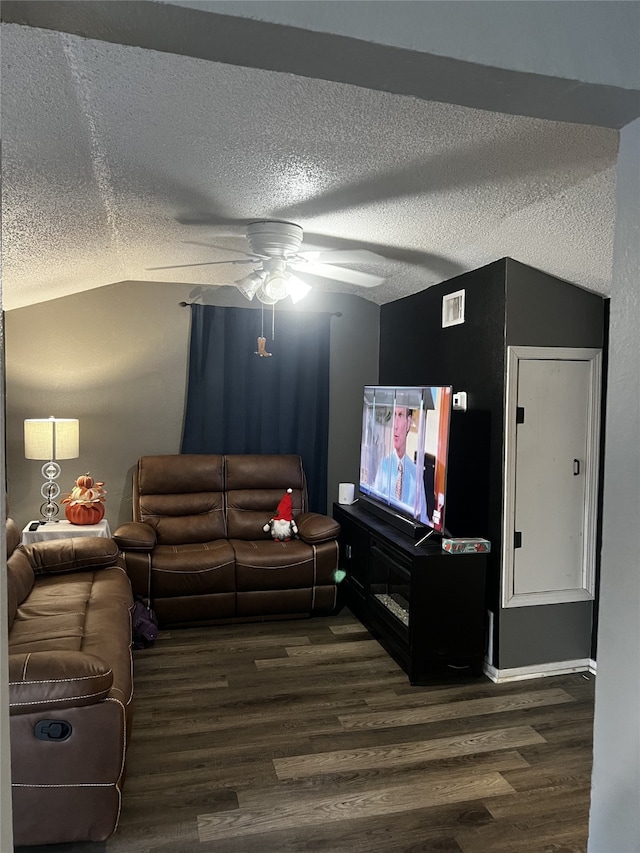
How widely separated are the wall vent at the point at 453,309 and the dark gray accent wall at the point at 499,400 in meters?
0.04

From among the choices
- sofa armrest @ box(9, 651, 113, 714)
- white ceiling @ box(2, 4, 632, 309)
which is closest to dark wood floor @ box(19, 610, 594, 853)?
sofa armrest @ box(9, 651, 113, 714)

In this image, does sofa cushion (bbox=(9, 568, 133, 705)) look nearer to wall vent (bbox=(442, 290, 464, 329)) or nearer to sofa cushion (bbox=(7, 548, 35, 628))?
sofa cushion (bbox=(7, 548, 35, 628))

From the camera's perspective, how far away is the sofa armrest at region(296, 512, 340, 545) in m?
4.60

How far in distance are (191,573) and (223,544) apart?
15.2 inches

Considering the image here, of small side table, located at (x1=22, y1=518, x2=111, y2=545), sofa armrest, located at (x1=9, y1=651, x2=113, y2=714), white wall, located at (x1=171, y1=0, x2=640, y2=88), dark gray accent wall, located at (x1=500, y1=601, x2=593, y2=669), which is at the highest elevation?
white wall, located at (x1=171, y1=0, x2=640, y2=88)

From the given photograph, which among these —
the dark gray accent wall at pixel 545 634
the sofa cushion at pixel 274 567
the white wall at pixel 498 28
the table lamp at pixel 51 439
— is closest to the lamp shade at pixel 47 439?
the table lamp at pixel 51 439

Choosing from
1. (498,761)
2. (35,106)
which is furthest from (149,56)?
(498,761)

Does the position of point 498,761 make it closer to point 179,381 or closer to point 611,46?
point 611,46

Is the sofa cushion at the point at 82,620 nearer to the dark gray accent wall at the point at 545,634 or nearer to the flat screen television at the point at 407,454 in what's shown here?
the flat screen television at the point at 407,454

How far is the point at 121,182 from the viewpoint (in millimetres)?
2582

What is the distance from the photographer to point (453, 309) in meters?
4.16

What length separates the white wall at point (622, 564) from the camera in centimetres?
123

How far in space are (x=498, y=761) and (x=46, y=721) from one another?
6.20 ft

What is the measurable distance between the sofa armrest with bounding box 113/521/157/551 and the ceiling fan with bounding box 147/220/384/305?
1.73 m
